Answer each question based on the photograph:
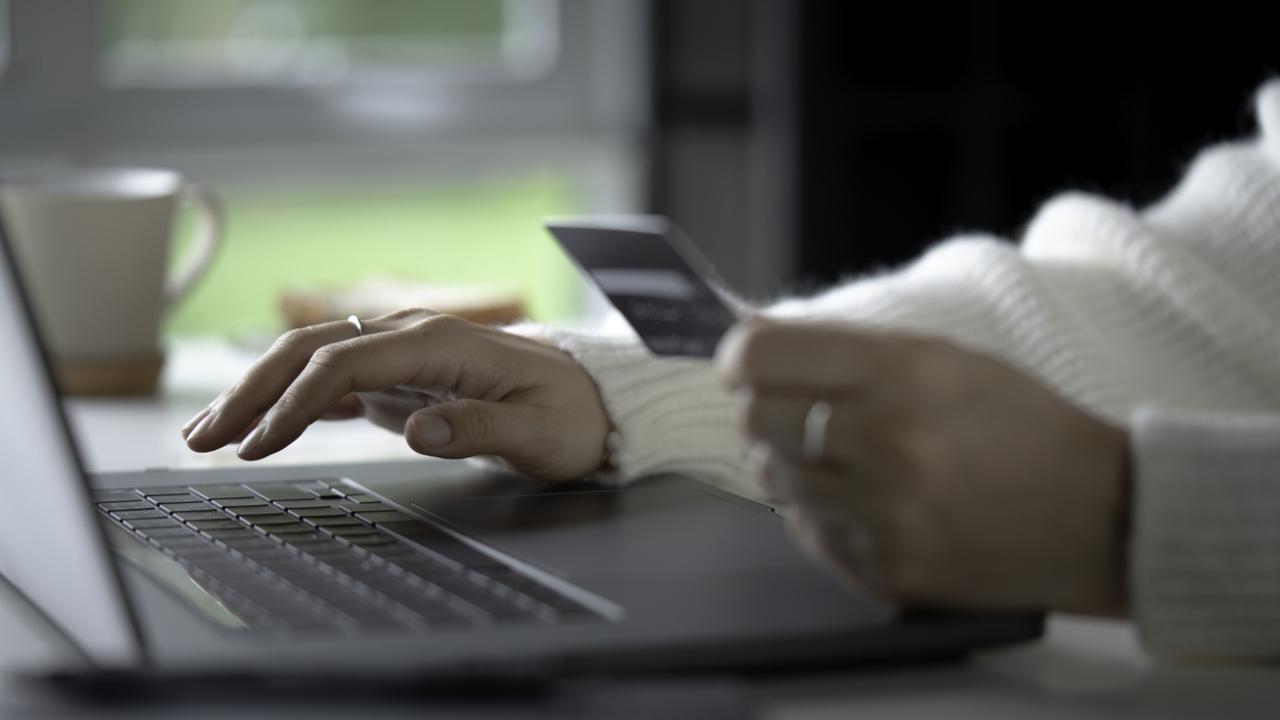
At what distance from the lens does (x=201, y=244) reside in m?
1.13

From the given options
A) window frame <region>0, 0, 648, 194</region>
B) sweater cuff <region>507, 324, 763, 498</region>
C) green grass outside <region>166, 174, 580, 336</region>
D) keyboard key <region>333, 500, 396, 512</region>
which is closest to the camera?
keyboard key <region>333, 500, 396, 512</region>

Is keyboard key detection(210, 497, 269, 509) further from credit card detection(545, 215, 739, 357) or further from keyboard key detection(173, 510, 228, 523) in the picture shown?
credit card detection(545, 215, 739, 357)

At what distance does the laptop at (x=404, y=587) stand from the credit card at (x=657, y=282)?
8 cm

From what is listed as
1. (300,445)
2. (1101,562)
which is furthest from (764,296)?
(1101,562)

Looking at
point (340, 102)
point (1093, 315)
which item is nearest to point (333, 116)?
point (340, 102)

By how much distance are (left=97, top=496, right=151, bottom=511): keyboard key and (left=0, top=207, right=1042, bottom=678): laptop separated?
15 mm

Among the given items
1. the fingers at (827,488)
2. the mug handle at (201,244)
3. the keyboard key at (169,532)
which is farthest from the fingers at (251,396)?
the mug handle at (201,244)

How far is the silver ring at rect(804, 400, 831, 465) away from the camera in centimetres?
44

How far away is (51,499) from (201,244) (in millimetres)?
742

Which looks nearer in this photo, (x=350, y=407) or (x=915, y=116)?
(x=350, y=407)

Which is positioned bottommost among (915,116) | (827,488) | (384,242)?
(384,242)

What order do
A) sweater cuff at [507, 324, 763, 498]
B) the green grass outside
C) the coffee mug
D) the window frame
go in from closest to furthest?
sweater cuff at [507, 324, 763, 498] → the coffee mug → the window frame → the green grass outside

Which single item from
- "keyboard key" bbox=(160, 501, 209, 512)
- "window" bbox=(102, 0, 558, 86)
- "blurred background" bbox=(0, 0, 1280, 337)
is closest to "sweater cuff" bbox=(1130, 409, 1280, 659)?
"keyboard key" bbox=(160, 501, 209, 512)

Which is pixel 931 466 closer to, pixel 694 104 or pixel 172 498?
pixel 172 498
